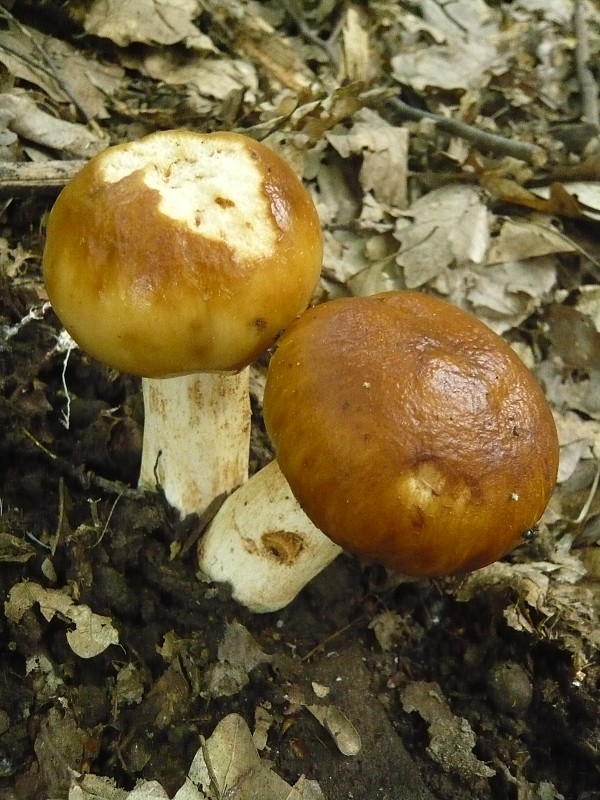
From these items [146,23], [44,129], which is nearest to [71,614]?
[44,129]

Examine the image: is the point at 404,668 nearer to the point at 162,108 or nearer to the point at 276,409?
the point at 276,409

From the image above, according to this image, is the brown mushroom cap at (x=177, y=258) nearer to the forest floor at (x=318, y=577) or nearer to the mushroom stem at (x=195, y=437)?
the mushroom stem at (x=195, y=437)

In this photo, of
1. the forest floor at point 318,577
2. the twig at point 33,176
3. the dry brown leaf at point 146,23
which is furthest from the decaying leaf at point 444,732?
the dry brown leaf at point 146,23

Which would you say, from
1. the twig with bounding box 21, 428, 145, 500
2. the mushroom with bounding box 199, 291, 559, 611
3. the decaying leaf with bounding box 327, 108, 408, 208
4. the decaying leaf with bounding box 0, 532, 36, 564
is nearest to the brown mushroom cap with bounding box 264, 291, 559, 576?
the mushroom with bounding box 199, 291, 559, 611

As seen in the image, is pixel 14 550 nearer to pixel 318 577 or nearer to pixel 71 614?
pixel 71 614

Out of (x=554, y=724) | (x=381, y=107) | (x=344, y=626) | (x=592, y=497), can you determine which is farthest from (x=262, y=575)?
(x=381, y=107)

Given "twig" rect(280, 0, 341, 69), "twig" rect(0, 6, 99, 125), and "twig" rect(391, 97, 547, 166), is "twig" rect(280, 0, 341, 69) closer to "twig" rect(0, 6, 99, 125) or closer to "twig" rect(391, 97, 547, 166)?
"twig" rect(391, 97, 547, 166)

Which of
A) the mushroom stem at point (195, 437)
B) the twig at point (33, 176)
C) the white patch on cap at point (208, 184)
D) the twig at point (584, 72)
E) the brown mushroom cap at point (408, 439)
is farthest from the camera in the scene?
the twig at point (584, 72)

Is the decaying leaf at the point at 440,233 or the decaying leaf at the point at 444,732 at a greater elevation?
the decaying leaf at the point at 440,233
